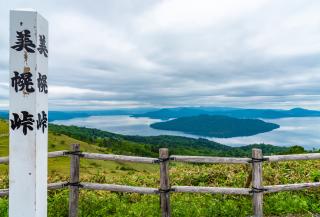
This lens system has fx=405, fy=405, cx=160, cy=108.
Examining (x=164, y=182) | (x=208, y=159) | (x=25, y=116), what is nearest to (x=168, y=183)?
(x=164, y=182)

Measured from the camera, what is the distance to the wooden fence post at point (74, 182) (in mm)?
9375

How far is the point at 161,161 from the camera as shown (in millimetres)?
9086

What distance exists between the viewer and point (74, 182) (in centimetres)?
942

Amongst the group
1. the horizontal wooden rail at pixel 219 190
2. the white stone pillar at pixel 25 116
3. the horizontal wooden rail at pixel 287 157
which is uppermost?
the white stone pillar at pixel 25 116

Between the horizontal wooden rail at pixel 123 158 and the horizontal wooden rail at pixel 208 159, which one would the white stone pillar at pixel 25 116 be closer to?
the horizontal wooden rail at pixel 123 158

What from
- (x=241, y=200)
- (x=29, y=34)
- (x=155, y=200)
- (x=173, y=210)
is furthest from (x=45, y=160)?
(x=241, y=200)

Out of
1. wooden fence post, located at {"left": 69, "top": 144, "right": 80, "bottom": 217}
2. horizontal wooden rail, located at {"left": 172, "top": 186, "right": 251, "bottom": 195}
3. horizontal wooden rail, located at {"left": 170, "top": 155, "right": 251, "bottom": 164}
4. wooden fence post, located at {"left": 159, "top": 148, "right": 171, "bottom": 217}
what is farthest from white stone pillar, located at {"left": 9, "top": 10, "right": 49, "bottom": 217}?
horizontal wooden rail, located at {"left": 172, "top": 186, "right": 251, "bottom": 195}

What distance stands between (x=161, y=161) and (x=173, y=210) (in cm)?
141

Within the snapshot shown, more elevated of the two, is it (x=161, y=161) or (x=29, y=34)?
(x=29, y=34)

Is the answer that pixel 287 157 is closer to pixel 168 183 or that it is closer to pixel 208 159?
pixel 208 159

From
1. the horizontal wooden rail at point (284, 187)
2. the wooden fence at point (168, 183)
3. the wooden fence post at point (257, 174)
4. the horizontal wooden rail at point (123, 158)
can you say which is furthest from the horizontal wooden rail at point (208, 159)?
the horizontal wooden rail at point (284, 187)

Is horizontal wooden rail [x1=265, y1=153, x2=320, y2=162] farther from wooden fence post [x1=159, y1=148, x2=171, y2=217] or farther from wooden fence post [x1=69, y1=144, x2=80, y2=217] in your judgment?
wooden fence post [x1=69, y1=144, x2=80, y2=217]

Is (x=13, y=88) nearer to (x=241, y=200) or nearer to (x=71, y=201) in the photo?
(x=71, y=201)

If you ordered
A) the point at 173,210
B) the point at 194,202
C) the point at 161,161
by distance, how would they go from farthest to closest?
the point at 194,202 → the point at 173,210 → the point at 161,161
